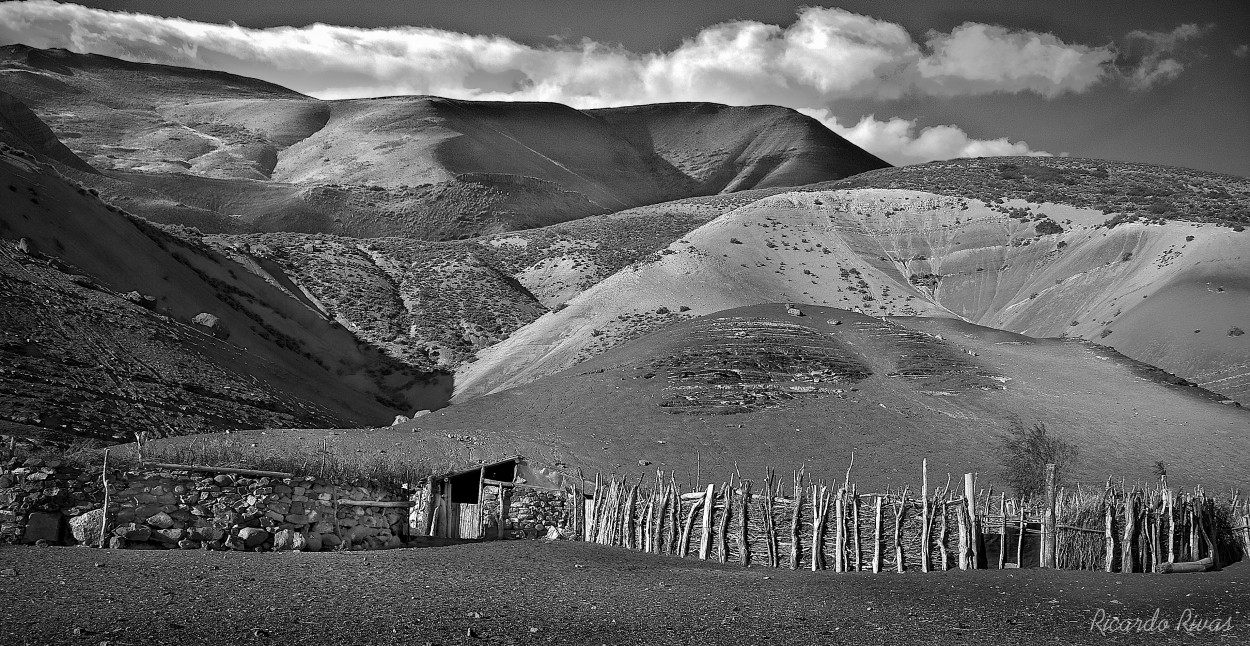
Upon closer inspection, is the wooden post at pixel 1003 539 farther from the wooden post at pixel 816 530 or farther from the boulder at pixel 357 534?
the boulder at pixel 357 534

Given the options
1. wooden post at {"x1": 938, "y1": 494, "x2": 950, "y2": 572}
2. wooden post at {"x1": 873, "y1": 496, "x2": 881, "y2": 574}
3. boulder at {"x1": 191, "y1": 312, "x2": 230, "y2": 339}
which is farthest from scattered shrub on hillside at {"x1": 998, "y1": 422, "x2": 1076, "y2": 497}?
boulder at {"x1": 191, "y1": 312, "x2": 230, "y2": 339}

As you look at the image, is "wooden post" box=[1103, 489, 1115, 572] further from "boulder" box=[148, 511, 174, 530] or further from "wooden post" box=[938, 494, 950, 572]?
"boulder" box=[148, 511, 174, 530]

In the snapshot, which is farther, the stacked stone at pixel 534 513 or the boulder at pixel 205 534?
the stacked stone at pixel 534 513

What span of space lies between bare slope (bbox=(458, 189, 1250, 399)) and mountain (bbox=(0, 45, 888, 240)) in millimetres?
35371

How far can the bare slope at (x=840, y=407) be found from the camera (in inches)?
1153

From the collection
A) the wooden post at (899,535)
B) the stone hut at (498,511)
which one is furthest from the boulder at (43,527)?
the wooden post at (899,535)

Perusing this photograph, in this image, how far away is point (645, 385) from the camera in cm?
3669

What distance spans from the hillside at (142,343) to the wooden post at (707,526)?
682 inches

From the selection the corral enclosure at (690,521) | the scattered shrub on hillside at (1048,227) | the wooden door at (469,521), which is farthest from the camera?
the scattered shrub on hillside at (1048,227)

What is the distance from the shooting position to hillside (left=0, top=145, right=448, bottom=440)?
93.9 ft

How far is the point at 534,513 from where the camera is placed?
1967 cm

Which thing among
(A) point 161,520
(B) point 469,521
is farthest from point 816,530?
(A) point 161,520

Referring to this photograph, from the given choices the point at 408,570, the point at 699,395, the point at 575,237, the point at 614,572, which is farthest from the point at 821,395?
the point at 575,237

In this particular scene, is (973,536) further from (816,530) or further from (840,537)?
(816,530)
